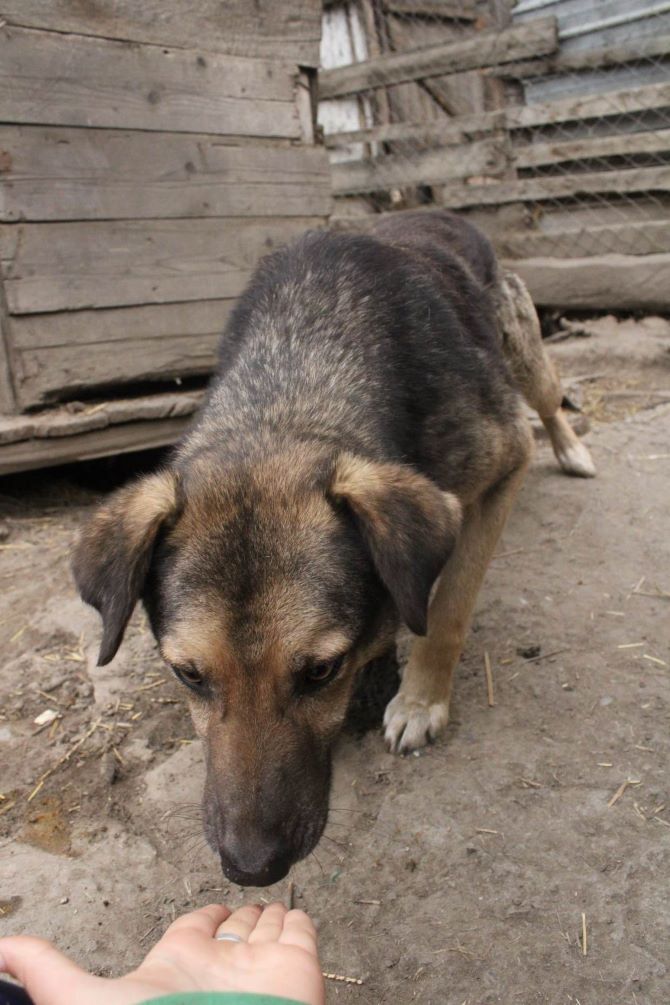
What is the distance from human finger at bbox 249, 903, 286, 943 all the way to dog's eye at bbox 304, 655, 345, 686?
724 millimetres

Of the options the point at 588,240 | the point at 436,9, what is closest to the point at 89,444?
the point at 588,240

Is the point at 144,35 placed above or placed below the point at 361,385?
above

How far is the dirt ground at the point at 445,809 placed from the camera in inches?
105

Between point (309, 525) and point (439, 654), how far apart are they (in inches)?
51.2

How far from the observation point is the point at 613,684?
3.94 m

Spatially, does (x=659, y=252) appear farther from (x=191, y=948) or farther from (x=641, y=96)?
(x=191, y=948)

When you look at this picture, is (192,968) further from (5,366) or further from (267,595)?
(5,366)

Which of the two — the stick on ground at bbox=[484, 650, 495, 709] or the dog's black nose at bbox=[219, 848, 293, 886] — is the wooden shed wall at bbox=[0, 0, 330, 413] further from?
the dog's black nose at bbox=[219, 848, 293, 886]

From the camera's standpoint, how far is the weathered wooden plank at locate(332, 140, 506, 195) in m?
10.6

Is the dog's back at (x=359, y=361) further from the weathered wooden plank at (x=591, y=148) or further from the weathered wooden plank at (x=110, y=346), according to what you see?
the weathered wooden plank at (x=591, y=148)

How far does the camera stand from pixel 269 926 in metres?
1.93

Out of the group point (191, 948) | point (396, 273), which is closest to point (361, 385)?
point (396, 273)

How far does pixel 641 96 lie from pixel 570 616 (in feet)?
22.0

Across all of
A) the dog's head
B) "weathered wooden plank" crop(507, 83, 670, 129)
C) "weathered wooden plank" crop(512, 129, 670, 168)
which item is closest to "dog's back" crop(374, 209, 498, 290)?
the dog's head
